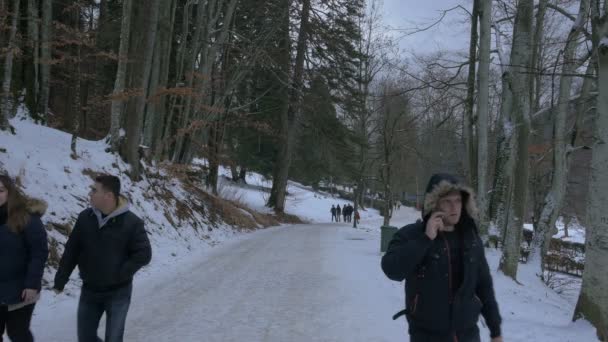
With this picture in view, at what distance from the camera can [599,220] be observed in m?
6.81

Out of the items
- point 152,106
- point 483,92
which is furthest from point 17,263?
point 152,106

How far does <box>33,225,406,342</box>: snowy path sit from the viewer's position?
5945 mm

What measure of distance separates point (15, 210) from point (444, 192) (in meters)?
3.21

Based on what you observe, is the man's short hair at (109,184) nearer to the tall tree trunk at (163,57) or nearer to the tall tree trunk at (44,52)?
the tall tree trunk at (44,52)

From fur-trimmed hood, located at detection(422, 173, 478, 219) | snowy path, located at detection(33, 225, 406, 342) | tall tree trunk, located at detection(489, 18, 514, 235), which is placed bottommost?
snowy path, located at detection(33, 225, 406, 342)

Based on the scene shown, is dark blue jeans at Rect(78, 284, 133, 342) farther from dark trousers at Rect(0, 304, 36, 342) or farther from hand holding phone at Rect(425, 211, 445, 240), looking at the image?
hand holding phone at Rect(425, 211, 445, 240)

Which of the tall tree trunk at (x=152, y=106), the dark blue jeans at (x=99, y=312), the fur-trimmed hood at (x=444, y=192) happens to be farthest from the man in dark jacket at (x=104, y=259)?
the tall tree trunk at (x=152, y=106)

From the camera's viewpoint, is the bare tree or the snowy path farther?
the bare tree

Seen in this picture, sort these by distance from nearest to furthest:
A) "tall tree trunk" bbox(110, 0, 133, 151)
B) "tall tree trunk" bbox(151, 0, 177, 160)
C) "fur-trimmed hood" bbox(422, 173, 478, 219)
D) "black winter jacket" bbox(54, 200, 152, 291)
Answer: "fur-trimmed hood" bbox(422, 173, 478, 219), "black winter jacket" bbox(54, 200, 152, 291), "tall tree trunk" bbox(110, 0, 133, 151), "tall tree trunk" bbox(151, 0, 177, 160)

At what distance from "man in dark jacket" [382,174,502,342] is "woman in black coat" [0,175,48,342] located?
8.89 feet

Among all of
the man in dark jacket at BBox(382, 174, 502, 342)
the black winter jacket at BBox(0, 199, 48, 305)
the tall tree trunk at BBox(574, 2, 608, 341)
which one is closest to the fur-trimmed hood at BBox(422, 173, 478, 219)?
the man in dark jacket at BBox(382, 174, 502, 342)

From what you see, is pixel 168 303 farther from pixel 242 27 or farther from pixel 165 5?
pixel 242 27

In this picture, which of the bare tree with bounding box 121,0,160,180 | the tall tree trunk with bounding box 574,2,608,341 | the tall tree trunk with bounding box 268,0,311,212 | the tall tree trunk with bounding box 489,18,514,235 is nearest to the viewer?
the tall tree trunk with bounding box 574,2,608,341

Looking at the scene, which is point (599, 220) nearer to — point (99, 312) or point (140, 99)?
point (99, 312)
